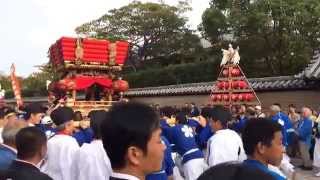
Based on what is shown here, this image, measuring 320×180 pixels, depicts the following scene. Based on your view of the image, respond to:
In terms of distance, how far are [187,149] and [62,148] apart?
79.7 inches

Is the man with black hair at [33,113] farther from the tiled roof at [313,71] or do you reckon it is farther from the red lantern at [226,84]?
the red lantern at [226,84]

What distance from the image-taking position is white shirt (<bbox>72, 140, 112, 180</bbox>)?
5004 millimetres

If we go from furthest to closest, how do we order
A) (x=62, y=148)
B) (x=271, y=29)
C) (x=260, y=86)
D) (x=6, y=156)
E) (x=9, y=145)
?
(x=271, y=29)
(x=260, y=86)
(x=62, y=148)
(x=9, y=145)
(x=6, y=156)

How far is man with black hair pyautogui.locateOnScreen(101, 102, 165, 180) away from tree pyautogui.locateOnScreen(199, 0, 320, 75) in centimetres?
1704

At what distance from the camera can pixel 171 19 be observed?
107ft

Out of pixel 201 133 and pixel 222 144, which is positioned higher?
pixel 222 144

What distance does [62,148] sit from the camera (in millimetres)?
5785

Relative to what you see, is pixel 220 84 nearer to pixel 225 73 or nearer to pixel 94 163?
pixel 225 73

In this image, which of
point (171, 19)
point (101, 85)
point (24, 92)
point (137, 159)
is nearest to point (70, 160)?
point (137, 159)

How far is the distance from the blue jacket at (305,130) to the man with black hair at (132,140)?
10634mm

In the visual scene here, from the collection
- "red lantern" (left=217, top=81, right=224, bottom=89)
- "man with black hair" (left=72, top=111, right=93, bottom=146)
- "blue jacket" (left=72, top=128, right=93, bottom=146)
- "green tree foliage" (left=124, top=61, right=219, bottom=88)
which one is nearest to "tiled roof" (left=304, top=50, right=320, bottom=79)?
"red lantern" (left=217, top=81, right=224, bottom=89)

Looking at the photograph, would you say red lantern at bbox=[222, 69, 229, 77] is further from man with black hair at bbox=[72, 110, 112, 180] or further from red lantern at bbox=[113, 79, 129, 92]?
man with black hair at bbox=[72, 110, 112, 180]

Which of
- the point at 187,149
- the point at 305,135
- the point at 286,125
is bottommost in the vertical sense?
the point at 305,135

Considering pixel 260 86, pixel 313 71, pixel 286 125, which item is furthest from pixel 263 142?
pixel 260 86
